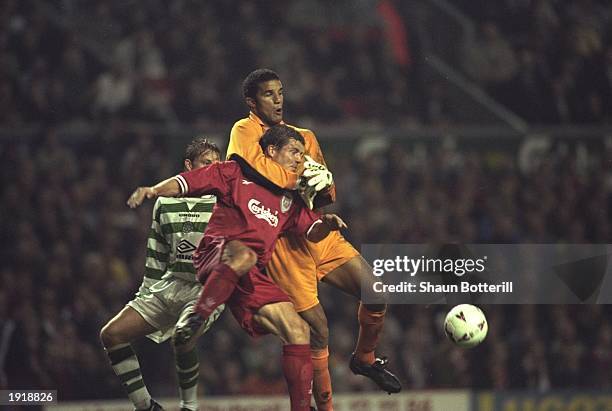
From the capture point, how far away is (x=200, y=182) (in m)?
5.66

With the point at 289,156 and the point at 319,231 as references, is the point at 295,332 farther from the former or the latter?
the point at 289,156

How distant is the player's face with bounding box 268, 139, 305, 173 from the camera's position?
5.98m

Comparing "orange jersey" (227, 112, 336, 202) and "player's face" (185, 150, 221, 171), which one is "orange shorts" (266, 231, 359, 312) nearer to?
"orange jersey" (227, 112, 336, 202)

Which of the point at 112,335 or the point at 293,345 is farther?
the point at 112,335

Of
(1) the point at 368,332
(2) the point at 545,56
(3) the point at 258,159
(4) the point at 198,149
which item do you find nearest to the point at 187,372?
(1) the point at 368,332

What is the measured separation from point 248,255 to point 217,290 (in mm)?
240

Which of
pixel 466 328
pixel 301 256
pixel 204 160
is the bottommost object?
pixel 466 328

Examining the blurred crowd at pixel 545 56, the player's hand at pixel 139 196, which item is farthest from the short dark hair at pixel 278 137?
the blurred crowd at pixel 545 56

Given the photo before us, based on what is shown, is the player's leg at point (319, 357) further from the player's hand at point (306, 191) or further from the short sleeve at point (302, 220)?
the player's hand at point (306, 191)

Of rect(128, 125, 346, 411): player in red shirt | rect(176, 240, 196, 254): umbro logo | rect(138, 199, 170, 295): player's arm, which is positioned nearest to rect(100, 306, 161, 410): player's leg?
rect(138, 199, 170, 295): player's arm

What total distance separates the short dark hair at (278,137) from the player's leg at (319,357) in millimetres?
956

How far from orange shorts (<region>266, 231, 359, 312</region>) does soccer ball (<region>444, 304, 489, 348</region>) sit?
0.96 metres

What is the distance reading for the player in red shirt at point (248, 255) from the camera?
5598 mm

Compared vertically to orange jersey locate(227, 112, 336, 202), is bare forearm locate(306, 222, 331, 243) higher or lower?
lower
